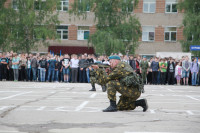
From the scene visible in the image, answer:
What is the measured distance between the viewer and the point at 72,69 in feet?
91.9

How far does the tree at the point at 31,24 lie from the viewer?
1670 inches

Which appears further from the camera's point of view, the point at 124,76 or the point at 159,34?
the point at 159,34

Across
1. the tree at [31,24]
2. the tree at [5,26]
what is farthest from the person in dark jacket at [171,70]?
the tree at [5,26]

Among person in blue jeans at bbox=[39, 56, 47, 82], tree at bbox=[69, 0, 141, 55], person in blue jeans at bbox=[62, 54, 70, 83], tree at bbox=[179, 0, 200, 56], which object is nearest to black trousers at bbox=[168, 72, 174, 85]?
person in blue jeans at bbox=[62, 54, 70, 83]

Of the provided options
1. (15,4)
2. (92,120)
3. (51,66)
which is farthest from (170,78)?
(15,4)

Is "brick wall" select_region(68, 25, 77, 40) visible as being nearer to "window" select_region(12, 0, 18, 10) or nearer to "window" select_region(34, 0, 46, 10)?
"window" select_region(34, 0, 46, 10)

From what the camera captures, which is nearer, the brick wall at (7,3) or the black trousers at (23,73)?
the black trousers at (23,73)

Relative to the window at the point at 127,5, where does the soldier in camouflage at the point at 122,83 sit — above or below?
Result: below

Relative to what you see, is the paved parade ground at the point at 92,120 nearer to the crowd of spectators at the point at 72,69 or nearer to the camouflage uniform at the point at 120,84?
the camouflage uniform at the point at 120,84

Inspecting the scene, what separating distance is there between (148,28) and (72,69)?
23.1 m

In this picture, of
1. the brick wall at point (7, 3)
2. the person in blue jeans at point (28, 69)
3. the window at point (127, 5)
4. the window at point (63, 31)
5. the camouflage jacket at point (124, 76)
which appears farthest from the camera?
the window at point (63, 31)

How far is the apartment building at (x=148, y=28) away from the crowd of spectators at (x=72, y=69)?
19817 millimetres

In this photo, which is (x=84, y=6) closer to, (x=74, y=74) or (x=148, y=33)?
(x=148, y=33)

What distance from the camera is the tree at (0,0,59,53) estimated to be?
139 ft
